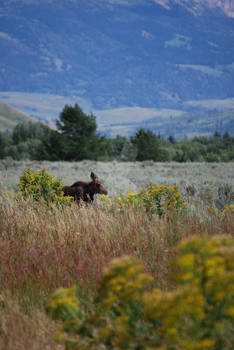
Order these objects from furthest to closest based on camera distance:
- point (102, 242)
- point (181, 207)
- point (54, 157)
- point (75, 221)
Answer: point (54, 157)
point (181, 207)
point (75, 221)
point (102, 242)

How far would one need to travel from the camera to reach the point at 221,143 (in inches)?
2749

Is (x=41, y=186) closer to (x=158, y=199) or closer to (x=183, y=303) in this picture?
(x=158, y=199)

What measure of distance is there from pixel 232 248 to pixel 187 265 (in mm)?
252

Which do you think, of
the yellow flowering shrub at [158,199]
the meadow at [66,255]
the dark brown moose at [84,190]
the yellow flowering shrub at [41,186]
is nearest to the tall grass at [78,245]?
the meadow at [66,255]

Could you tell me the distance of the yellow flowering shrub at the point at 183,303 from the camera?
1.56m

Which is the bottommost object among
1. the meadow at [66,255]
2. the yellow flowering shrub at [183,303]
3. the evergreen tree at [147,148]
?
the meadow at [66,255]

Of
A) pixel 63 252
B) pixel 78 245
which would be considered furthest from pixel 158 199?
pixel 63 252

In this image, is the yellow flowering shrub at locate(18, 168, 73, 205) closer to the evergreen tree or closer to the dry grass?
the dry grass

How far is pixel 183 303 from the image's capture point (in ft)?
5.04

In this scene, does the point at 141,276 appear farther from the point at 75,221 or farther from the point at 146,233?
the point at 75,221

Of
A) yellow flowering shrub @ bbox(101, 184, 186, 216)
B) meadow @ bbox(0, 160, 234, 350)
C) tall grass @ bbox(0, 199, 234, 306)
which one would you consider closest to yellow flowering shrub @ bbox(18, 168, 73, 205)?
yellow flowering shrub @ bbox(101, 184, 186, 216)

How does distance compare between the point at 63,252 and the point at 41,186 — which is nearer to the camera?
the point at 63,252

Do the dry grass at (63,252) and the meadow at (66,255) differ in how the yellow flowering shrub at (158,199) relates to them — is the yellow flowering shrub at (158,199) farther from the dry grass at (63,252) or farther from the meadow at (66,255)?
the dry grass at (63,252)

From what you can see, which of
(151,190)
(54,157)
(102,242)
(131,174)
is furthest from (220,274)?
(54,157)
